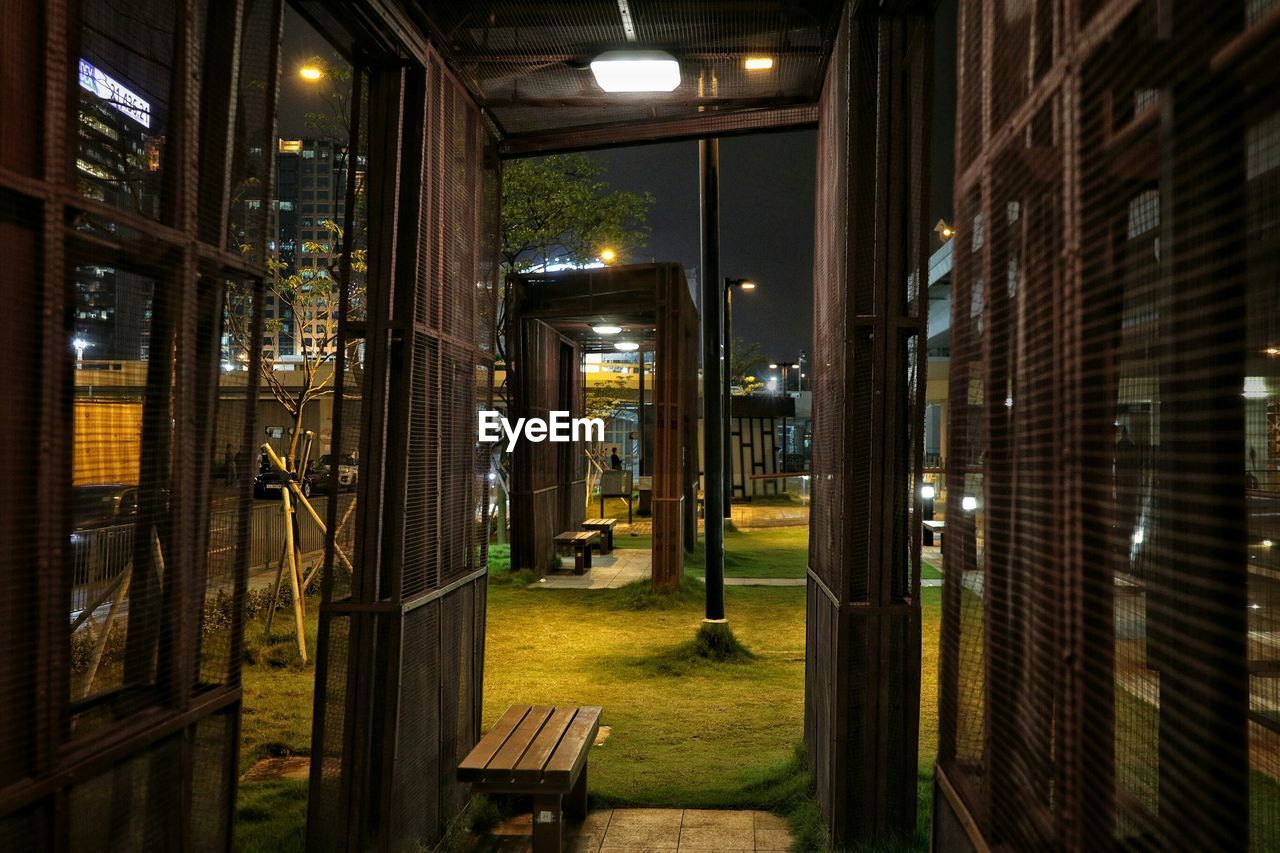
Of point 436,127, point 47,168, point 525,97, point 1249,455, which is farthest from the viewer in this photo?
point 525,97

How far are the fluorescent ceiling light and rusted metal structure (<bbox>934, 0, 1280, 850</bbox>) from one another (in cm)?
320

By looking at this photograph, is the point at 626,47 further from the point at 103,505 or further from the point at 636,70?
the point at 103,505

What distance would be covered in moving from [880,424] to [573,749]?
236 cm

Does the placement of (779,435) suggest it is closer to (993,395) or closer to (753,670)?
(753,670)

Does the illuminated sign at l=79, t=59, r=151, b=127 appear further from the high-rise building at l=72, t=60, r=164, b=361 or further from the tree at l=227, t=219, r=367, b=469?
the tree at l=227, t=219, r=367, b=469

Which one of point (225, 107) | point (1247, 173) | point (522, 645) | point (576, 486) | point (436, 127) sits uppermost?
point (436, 127)

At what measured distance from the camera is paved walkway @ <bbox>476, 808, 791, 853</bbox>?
15.4 feet

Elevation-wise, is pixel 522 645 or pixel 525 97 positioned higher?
pixel 525 97

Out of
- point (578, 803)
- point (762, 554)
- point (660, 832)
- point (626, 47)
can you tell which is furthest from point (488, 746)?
point (762, 554)

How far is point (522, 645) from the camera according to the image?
940 centimetres

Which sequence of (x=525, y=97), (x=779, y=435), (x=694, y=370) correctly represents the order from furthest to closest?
1. (x=779, y=435)
2. (x=694, y=370)
3. (x=525, y=97)

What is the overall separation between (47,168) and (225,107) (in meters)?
0.98

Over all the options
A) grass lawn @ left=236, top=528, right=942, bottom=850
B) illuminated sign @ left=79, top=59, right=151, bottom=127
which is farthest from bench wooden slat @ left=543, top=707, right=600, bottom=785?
illuminated sign @ left=79, top=59, right=151, bottom=127

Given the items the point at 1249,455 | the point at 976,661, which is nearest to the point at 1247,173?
the point at 1249,455
